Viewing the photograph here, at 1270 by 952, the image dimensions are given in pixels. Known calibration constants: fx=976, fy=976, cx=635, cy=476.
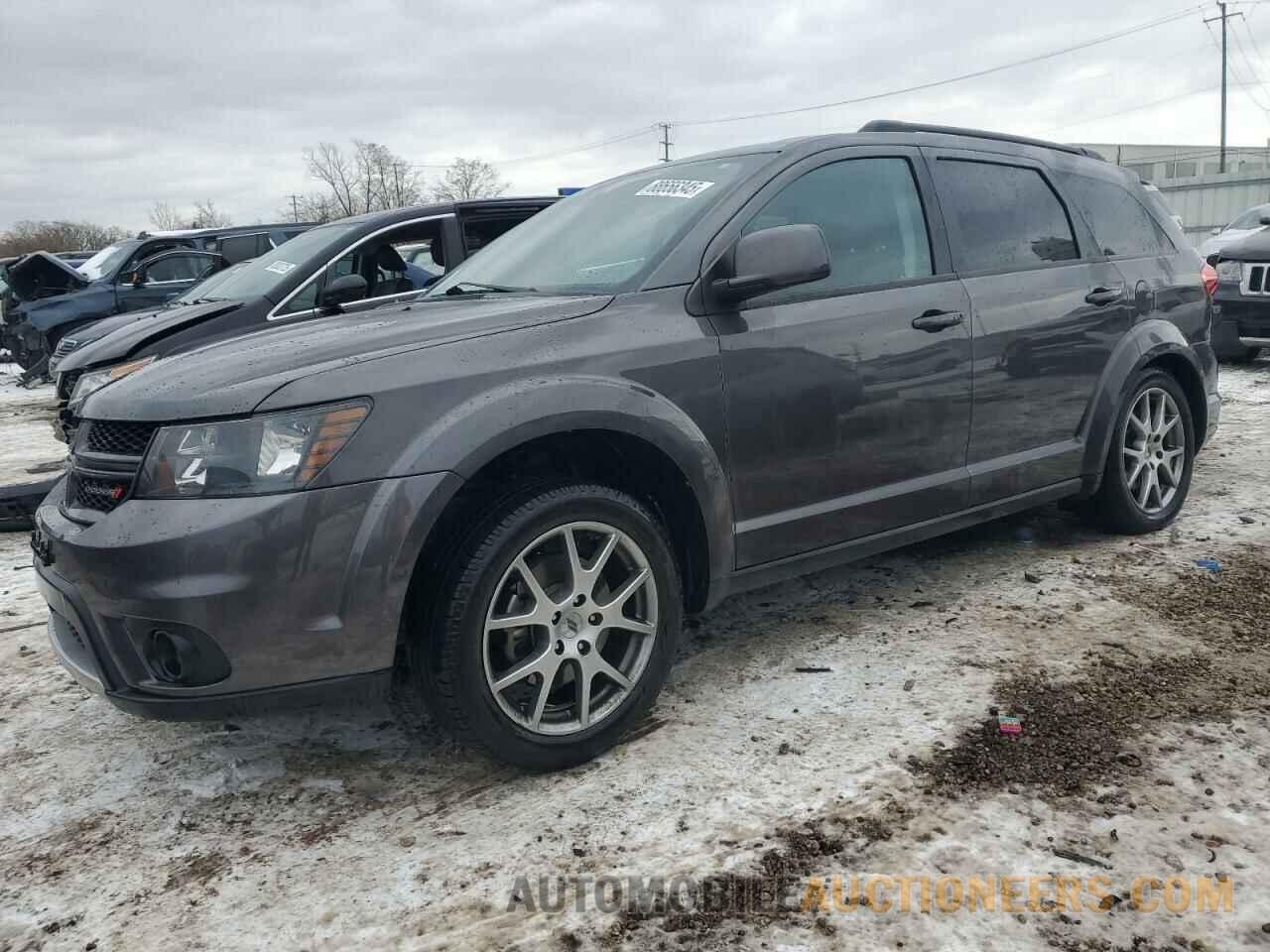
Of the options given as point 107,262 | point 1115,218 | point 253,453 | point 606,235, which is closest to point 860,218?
point 606,235

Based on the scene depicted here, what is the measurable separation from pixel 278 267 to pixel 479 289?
3.75m

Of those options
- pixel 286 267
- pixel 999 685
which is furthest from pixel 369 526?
pixel 286 267

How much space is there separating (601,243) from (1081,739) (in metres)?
2.11

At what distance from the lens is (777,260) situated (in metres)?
2.85

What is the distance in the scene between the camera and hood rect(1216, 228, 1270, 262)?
8.53 m

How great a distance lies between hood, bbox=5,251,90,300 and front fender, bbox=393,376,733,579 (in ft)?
36.4

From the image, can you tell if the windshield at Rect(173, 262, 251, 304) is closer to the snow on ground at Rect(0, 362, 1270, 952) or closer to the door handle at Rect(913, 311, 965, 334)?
the snow on ground at Rect(0, 362, 1270, 952)

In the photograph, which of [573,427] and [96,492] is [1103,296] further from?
[96,492]

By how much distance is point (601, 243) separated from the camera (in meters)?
3.30

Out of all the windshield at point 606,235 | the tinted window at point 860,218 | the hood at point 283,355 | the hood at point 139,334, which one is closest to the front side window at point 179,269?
the hood at point 139,334

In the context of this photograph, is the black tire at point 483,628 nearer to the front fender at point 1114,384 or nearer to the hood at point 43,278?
the front fender at point 1114,384

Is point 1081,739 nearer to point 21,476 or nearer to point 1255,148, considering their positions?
point 21,476

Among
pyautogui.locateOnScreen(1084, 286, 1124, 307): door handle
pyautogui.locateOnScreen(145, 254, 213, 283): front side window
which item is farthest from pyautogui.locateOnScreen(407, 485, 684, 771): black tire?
pyautogui.locateOnScreen(145, 254, 213, 283): front side window

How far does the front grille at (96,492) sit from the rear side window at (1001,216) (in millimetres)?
2844
